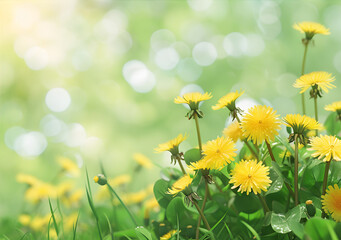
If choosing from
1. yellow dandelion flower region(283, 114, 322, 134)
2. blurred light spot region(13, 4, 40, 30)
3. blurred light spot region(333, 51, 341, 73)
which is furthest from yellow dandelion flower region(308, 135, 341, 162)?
blurred light spot region(13, 4, 40, 30)

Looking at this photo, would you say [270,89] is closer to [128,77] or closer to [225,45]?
[225,45]

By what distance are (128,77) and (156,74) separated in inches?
10.6

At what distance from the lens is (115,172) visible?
3.17 metres

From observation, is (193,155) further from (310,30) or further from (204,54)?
(204,54)

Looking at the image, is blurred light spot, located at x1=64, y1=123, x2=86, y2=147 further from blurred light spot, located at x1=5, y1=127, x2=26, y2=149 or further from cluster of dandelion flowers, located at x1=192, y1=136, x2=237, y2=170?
cluster of dandelion flowers, located at x1=192, y1=136, x2=237, y2=170

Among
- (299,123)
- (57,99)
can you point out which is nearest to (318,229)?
(299,123)

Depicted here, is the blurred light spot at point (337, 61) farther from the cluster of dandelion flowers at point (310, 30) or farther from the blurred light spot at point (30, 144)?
the cluster of dandelion flowers at point (310, 30)

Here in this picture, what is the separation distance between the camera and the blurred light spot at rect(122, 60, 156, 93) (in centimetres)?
358

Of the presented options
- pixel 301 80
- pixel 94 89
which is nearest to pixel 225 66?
pixel 94 89

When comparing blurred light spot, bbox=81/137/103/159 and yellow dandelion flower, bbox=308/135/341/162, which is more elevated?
yellow dandelion flower, bbox=308/135/341/162

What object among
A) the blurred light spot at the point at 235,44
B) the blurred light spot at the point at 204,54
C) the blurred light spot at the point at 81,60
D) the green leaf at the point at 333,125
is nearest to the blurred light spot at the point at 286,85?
the blurred light spot at the point at 235,44

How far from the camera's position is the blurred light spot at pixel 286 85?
3.48 meters

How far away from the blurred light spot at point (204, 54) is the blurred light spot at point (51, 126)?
1371 mm

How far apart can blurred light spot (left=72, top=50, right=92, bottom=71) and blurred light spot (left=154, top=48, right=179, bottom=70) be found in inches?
26.2
